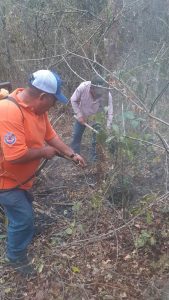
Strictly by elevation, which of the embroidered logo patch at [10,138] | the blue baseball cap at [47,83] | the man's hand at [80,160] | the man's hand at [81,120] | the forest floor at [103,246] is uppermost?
the blue baseball cap at [47,83]

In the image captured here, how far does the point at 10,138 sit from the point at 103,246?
145cm

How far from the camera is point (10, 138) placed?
102 inches

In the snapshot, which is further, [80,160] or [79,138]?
[79,138]

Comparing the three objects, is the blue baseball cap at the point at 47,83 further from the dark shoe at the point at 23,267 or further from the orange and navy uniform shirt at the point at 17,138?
the dark shoe at the point at 23,267

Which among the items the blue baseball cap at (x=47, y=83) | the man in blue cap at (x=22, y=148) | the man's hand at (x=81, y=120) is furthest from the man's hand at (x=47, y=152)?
the man's hand at (x=81, y=120)

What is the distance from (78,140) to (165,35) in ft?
9.81

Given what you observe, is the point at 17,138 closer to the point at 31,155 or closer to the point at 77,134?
the point at 31,155

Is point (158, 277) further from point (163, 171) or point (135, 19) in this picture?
point (135, 19)

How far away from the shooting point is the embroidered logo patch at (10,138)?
259 cm

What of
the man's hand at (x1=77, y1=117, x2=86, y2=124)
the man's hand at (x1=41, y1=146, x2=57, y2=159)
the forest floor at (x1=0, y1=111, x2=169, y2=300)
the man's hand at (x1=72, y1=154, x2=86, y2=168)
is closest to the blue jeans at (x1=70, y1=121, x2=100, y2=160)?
the man's hand at (x1=77, y1=117, x2=86, y2=124)

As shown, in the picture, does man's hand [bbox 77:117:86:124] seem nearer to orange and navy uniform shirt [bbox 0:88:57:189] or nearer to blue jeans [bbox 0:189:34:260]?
orange and navy uniform shirt [bbox 0:88:57:189]

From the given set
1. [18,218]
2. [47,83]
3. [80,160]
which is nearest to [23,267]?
[18,218]

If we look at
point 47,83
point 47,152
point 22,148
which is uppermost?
point 47,83

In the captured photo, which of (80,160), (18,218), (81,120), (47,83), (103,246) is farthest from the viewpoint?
(81,120)
